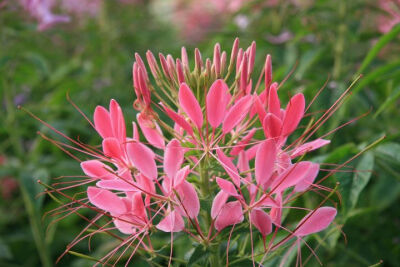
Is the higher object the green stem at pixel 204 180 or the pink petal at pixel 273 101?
the pink petal at pixel 273 101

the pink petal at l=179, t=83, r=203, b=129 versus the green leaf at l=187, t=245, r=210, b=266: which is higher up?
the pink petal at l=179, t=83, r=203, b=129

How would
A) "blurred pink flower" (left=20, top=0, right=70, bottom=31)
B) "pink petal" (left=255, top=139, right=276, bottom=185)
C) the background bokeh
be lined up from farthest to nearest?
1. "blurred pink flower" (left=20, top=0, right=70, bottom=31)
2. the background bokeh
3. "pink petal" (left=255, top=139, right=276, bottom=185)

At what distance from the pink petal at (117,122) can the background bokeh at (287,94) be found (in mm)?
500

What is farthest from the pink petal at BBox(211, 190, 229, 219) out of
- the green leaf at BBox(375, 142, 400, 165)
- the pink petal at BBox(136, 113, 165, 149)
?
the green leaf at BBox(375, 142, 400, 165)

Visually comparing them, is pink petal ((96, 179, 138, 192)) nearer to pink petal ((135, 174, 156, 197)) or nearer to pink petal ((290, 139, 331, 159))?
pink petal ((135, 174, 156, 197))

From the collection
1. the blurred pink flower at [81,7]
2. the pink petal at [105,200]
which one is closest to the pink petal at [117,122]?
the pink petal at [105,200]

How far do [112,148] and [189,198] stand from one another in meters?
0.21

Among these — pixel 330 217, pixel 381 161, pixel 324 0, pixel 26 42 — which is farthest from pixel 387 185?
pixel 26 42

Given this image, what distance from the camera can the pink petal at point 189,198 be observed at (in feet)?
2.96

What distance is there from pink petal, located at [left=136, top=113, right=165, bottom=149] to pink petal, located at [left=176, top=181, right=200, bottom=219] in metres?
0.18

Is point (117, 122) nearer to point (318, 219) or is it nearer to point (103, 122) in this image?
point (103, 122)

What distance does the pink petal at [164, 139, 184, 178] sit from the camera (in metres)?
0.90

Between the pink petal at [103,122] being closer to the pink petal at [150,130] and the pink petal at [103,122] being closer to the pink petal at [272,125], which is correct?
the pink petal at [150,130]

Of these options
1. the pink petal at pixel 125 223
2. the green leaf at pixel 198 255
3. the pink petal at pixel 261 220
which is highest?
the pink petal at pixel 125 223
